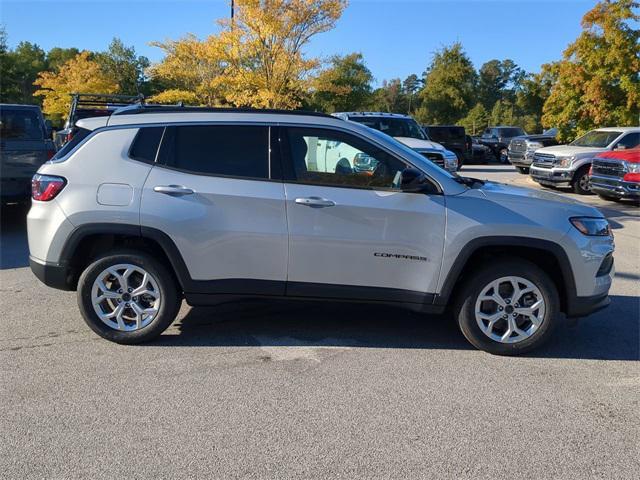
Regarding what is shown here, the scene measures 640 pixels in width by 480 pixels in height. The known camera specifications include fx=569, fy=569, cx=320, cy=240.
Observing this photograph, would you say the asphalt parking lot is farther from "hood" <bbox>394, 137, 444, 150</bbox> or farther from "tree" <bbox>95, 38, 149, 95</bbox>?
"tree" <bbox>95, 38, 149, 95</bbox>

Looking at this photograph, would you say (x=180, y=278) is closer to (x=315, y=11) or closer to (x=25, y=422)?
(x=25, y=422)

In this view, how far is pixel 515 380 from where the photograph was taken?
4.11m

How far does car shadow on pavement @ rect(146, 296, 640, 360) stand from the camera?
4719 mm

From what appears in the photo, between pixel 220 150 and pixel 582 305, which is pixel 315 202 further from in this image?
pixel 582 305

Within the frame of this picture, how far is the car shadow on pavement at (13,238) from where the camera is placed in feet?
24.2

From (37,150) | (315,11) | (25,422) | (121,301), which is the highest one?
(315,11)

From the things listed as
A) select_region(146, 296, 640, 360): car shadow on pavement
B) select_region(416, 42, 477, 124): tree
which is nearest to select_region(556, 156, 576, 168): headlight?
select_region(146, 296, 640, 360): car shadow on pavement

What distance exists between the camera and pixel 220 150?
14.9 feet

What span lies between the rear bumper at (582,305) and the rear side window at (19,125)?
8.46 meters

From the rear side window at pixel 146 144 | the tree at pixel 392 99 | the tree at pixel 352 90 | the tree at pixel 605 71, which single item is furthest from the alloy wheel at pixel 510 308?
the tree at pixel 392 99

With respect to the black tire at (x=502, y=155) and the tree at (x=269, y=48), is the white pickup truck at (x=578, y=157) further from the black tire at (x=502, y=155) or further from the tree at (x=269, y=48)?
the black tire at (x=502, y=155)

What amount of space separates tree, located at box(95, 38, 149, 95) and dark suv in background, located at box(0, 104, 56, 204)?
4016 cm

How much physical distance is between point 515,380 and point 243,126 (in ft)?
9.32

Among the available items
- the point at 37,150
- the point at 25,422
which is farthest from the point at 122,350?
the point at 37,150
